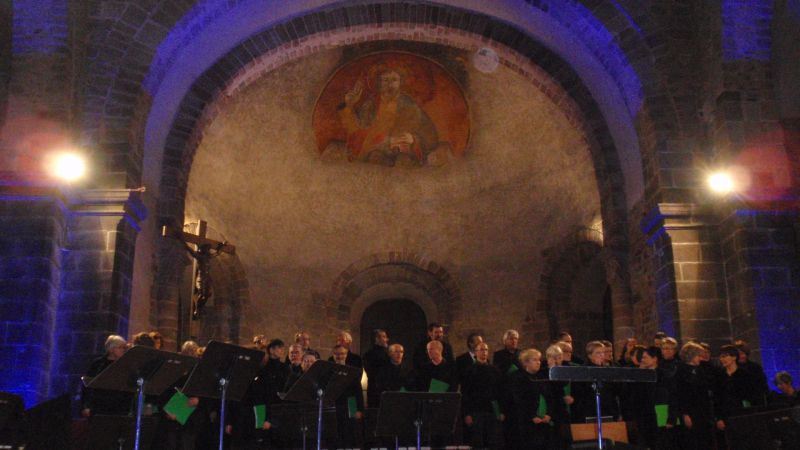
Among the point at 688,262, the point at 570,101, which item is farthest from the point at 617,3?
the point at 688,262

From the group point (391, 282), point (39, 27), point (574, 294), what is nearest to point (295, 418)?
point (39, 27)

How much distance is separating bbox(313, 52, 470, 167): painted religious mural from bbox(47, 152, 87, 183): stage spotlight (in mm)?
7125

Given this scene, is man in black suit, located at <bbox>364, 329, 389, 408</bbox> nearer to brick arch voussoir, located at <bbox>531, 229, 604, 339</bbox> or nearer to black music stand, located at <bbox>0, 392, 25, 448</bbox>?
black music stand, located at <bbox>0, 392, 25, 448</bbox>

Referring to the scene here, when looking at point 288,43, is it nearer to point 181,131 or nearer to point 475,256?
point 181,131

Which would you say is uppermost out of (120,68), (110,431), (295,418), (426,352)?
(120,68)

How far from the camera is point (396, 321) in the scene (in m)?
18.6

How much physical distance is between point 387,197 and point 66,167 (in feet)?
27.4

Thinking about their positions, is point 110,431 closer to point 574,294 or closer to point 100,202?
point 100,202

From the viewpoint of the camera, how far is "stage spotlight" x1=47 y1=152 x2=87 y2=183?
1009 cm

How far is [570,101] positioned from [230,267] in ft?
23.2

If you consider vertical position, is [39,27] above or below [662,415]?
above

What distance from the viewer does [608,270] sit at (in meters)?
13.6

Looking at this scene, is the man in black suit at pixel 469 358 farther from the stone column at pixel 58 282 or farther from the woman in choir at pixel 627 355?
the stone column at pixel 58 282

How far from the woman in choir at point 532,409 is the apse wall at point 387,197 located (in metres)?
7.79
